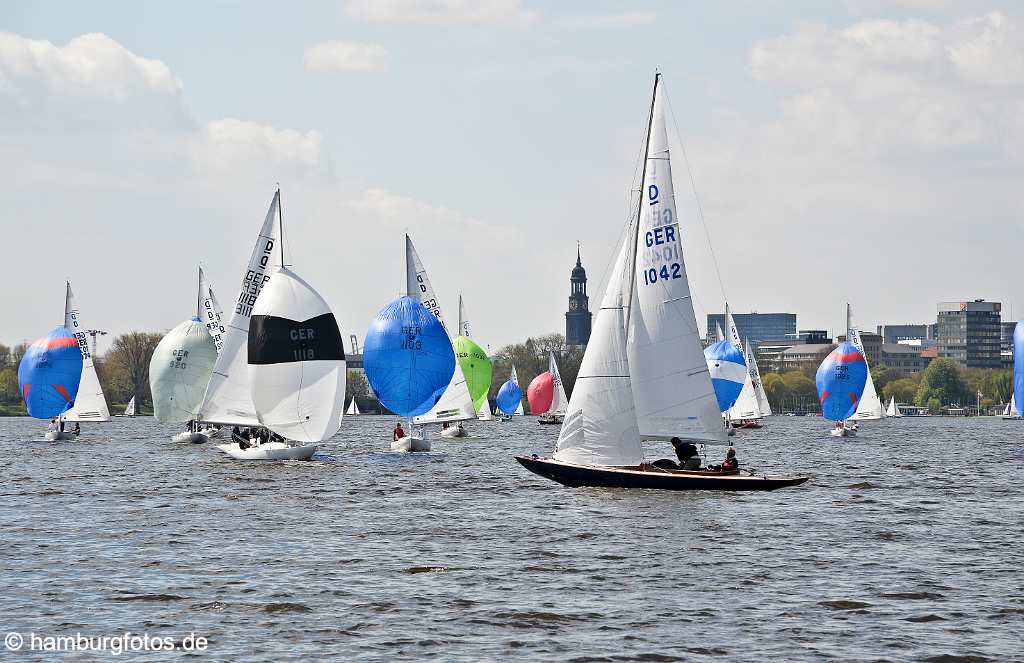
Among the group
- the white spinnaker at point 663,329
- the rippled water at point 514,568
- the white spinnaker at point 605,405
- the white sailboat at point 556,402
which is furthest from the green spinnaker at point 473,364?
the white spinnaker at point 605,405

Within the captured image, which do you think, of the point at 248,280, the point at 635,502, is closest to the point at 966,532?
the point at 635,502

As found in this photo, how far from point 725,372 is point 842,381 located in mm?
9033

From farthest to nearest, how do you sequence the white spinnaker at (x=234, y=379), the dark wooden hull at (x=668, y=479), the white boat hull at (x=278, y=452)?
the white spinnaker at (x=234, y=379) < the white boat hull at (x=278, y=452) < the dark wooden hull at (x=668, y=479)

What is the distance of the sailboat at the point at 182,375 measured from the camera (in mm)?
81500

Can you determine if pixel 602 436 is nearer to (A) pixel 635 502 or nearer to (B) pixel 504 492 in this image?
(A) pixel 635 502

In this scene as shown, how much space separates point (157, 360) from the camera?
82188 mm

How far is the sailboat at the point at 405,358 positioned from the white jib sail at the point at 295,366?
8.85 m

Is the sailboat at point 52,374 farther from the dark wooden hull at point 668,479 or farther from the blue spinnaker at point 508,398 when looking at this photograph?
the blue spinnaker at point 508,398

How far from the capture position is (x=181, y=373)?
81.4 m

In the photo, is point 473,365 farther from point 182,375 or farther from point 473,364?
point 182,375

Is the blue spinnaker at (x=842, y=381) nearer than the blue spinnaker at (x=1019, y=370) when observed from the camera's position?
No

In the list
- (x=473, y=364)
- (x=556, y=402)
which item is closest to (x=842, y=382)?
(x=473, y=364)

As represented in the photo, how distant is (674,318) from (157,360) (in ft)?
160

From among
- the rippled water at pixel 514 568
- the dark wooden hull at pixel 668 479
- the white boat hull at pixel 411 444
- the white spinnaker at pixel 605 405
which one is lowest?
the rippled water at pixel 514 568
